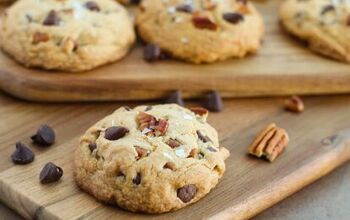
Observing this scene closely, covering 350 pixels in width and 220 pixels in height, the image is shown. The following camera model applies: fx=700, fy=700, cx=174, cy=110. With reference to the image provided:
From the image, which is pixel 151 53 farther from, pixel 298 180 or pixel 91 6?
pixel 298 180

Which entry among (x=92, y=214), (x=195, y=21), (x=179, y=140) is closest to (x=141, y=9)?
(x=195, y=21)

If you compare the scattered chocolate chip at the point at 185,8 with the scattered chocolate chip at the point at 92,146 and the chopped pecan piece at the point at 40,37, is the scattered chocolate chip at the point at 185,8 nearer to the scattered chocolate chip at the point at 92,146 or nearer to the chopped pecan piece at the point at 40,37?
the chopped pecan piece at the point at 40,37

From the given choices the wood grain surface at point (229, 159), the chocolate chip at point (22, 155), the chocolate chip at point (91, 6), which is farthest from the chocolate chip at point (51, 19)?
the chocolate chip at point (22, 155)

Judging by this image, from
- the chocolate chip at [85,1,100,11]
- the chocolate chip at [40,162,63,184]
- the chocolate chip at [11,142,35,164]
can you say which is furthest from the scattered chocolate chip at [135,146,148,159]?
the chocolate chip at [85,1,100,11]

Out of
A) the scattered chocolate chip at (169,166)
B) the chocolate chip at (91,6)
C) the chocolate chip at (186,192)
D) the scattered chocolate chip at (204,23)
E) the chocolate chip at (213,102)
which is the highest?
the chocolate chip at (91,6)

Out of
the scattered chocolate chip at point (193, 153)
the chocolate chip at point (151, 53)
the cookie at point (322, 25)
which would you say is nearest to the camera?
the scattered chocolate chip at point (193, 153)

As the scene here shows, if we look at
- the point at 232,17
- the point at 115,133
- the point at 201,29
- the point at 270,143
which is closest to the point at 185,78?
the point at 201,29

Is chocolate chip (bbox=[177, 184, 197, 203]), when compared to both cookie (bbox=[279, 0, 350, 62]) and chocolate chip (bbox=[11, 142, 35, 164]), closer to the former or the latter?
chocolate chip (bbox=[11, 142, 35, 164])
